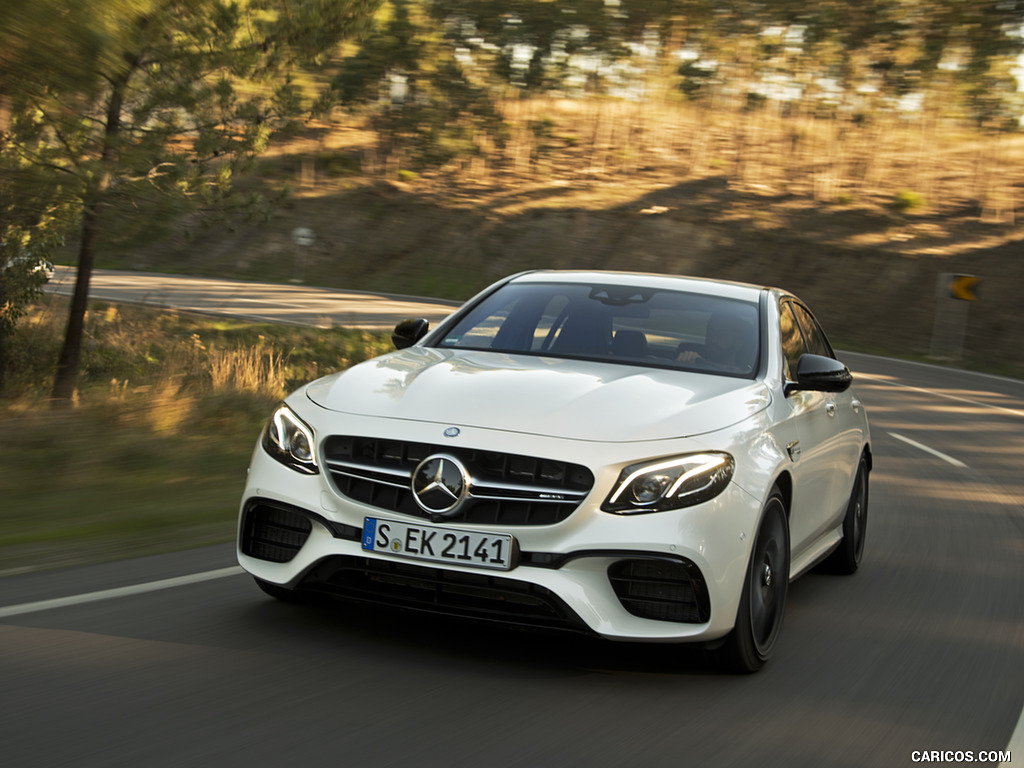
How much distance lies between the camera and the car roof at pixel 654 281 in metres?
5.93

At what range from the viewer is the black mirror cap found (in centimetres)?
590

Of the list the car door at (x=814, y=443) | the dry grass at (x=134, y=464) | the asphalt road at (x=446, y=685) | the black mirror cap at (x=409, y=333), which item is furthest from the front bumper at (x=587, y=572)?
the dry grass at (x=134, y=464)

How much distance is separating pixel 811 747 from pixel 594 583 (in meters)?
0.86

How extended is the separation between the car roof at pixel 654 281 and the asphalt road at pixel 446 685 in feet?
5.10

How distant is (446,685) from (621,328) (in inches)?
84.2

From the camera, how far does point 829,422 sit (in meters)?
5.88

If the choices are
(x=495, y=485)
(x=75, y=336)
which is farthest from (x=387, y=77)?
(x=495, y=485)

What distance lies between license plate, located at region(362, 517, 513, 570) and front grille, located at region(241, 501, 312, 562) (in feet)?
1.26

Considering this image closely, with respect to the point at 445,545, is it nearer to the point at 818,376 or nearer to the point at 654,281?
the point at 818,376

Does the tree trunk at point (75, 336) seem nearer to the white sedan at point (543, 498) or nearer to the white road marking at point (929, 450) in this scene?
the white road marking at point (929, 450)

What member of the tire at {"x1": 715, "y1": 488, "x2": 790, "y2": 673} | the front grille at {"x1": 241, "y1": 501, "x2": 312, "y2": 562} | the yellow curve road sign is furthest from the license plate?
the yellow curve road sign

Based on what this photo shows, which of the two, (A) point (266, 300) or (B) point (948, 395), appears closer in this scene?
(B) point (948, 395)

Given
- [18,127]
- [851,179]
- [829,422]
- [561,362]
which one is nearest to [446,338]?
[561,362]

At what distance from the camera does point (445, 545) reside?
13.4 feet
